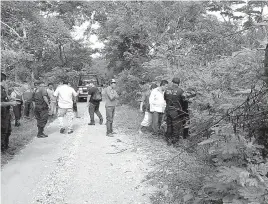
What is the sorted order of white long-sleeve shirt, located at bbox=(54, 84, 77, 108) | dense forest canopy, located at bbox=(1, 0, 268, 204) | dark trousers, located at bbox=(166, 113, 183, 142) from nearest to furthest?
dense forest canopy, located at bbox=(1, 0, 268, 204)
dark trousers, located at bbox=(166, 113, 183, 142)
white long-sleeve shirt, located at bbox=(54, 84, 77, 108)

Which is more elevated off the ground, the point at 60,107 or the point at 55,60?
the point at 55,60

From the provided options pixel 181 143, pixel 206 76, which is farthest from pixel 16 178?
pixel 206 76

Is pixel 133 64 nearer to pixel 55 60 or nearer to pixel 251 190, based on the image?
pixel 55 60

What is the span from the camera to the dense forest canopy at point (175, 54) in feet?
13.3

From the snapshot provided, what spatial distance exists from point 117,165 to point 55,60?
1921cm

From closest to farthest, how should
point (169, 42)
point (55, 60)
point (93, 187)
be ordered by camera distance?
point (93, 187) < point (169, 42) < point (55, 60)

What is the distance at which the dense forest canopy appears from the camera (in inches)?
160

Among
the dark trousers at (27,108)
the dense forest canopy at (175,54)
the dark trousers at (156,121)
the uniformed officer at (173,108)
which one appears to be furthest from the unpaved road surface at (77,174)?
the dark trousers at (27,108)

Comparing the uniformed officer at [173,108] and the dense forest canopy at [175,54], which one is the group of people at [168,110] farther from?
the dense forest canopy at [175,54]

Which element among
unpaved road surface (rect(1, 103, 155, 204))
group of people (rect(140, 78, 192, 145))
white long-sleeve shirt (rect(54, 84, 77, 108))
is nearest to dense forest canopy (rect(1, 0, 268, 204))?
group of people (rect(140, 78, 192, 145))

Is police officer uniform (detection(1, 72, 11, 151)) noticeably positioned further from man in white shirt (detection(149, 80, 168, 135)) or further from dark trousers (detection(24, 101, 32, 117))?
dark trousers (detection(24, 101, 32, 117))

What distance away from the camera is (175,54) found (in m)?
14.6

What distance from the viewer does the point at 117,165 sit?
6.75 m

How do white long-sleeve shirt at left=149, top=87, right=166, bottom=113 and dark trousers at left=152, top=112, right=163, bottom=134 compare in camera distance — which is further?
dark trousers at left=152, top=112, right=163, bottom=134
